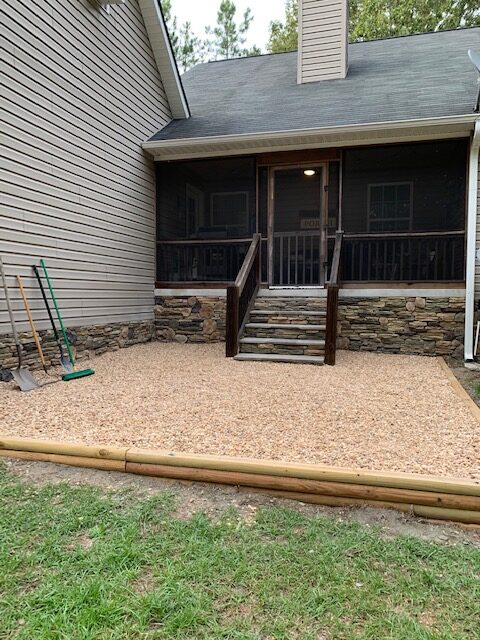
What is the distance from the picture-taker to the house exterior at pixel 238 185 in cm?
515

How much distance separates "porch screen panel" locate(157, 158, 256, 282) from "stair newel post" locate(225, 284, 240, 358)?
5.86ft

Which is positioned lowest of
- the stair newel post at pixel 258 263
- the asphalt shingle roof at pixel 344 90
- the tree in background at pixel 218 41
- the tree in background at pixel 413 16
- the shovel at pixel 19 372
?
the shovel at pixel 19 372

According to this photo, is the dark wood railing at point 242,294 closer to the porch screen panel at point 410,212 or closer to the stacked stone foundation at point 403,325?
the stacked stone foundation at point 403,325

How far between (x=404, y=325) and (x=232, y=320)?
2.70 meters

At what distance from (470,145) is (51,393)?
6327 mm

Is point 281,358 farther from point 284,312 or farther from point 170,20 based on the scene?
point 170,20

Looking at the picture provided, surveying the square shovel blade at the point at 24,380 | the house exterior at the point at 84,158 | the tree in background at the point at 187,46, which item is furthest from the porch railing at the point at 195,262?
the tree in background at the point at 187,46

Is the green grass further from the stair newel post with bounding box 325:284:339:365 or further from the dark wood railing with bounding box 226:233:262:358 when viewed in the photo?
the dark wood railing with bounding box 226:233:262:358

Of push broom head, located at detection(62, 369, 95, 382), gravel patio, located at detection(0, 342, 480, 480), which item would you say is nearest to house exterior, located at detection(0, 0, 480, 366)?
push broom head, located at detection(62, 369, 95, 382)

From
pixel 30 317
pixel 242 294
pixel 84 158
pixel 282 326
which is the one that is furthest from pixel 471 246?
pixel 30 317

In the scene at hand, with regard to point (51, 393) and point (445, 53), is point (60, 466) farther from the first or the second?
point (445, 53)

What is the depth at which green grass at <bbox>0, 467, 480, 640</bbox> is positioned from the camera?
1391 millimetres

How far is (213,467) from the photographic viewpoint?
7.59ft

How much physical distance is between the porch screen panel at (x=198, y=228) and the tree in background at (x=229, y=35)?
1851 centimetres
